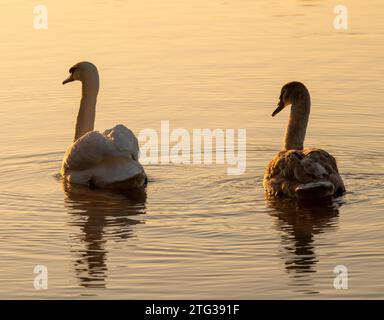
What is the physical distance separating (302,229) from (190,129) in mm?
5057

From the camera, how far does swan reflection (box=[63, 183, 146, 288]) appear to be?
12.8 meters

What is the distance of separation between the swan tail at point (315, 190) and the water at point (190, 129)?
153 mm

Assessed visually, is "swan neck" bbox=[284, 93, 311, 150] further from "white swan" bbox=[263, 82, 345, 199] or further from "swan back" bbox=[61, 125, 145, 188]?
"swan back" bbox=[61, 125, 145, 188]

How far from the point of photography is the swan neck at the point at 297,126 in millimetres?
17312

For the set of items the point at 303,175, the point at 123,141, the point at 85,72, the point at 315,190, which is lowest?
the point at 315,190

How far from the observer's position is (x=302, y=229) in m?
14.5

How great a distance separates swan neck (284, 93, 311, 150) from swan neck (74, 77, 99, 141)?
293 centimetres

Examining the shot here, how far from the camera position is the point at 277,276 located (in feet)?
40.5

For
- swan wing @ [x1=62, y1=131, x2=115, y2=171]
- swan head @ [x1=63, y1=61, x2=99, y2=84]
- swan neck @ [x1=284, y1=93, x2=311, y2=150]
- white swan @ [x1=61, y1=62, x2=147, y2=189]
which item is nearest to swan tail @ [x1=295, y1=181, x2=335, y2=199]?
swan neck @ [x1=284, y1=93, x2=311, y2=150]

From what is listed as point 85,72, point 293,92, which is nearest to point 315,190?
point 293,92

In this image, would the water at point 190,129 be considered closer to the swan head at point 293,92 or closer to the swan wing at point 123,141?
the swan wing at point 123,141

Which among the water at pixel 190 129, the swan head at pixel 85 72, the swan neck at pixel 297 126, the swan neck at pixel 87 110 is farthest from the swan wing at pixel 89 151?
the swan neck at pixel 297 126

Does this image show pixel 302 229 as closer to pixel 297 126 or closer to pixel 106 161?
pixel 297 126

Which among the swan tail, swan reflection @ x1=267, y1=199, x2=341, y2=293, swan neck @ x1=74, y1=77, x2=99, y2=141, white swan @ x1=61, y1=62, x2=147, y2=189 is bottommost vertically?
swan reflection @ x1=267, y1=199, x2=341, y2=293
